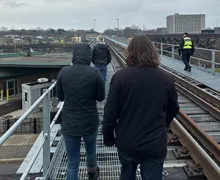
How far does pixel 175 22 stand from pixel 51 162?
4974 inches

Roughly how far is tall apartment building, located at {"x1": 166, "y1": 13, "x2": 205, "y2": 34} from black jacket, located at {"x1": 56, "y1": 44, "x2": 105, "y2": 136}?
125 m

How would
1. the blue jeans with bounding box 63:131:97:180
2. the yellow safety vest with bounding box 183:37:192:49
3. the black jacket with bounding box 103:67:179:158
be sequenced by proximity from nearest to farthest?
the black jacket with bounding box 103:67:179:158
the blue jeans with bounding box 63:131:97:180
the yellow safety vest with bounding box 183:37:192:49

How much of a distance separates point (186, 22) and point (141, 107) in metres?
129

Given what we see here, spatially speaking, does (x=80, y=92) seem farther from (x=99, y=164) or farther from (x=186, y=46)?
(x=186, y=46)

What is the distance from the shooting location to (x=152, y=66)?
2607 millimetres

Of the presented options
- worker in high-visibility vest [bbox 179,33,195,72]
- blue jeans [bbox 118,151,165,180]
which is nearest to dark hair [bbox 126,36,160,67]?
blue jeans [bbox 118,151,165,180]

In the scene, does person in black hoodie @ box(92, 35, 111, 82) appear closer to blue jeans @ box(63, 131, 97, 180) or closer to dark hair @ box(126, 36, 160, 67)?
blue jeans @ box(63, 131, 97, 180)

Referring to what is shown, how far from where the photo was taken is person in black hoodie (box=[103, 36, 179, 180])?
2.55 m

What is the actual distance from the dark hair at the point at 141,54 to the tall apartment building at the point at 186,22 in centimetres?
12523

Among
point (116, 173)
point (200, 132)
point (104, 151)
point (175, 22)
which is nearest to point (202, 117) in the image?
point (200, 132)

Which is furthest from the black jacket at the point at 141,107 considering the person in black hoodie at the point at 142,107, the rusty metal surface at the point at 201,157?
the rusty metal surface at the point at 201,157

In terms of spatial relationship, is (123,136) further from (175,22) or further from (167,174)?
(175,22)

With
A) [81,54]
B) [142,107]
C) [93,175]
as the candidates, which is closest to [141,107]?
[142,107]

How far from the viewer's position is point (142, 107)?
257cm
